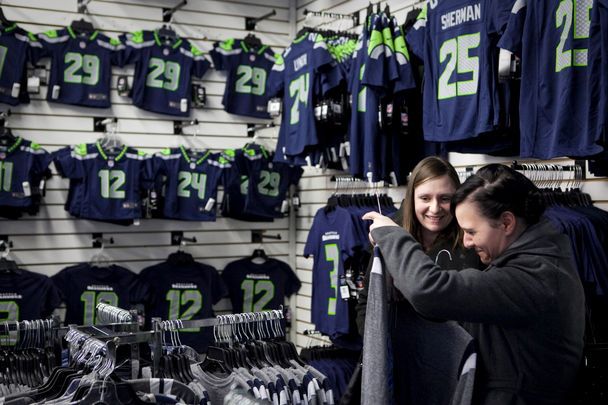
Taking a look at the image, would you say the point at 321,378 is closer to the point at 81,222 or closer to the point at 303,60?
the point at 303,60

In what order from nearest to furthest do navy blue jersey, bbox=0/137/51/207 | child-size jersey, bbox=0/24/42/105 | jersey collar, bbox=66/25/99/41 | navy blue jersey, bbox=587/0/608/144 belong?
navy blue jersey, bbox=587/0/608/144 < navy blue jersey, bbox=0/137/51/207 < child-size jersey, bbox=0/24/42/105 < jersey collar, bbox=66/25/99/41

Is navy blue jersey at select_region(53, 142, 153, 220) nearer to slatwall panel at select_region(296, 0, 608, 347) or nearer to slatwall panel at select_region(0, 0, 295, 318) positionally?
slatwall panel at select_region(0, 0, 295, 318)

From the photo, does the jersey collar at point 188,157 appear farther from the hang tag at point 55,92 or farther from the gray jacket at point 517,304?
the gray jacket at point 517,304

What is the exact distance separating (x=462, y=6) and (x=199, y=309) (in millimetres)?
3342

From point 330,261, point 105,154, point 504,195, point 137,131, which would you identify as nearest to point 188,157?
point 137,131

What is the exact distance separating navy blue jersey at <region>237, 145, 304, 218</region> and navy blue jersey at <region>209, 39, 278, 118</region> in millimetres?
436

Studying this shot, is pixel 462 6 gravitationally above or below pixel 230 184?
above

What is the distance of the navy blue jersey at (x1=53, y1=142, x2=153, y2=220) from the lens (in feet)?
18.5

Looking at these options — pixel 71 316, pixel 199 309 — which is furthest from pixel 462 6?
pixel 71 316

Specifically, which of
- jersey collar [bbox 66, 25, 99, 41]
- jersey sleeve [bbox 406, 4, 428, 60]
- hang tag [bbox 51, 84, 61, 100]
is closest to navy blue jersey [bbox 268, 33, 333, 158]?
jersey sleeve [bbox 406, 4, 428, 60]

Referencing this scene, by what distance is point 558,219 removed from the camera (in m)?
3.49

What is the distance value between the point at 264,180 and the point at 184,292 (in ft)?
3.82

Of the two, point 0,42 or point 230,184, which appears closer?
point 0,42

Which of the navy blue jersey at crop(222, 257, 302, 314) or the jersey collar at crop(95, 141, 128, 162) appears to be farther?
the navy blue jersey at crop(222, 257, 302, 314)
